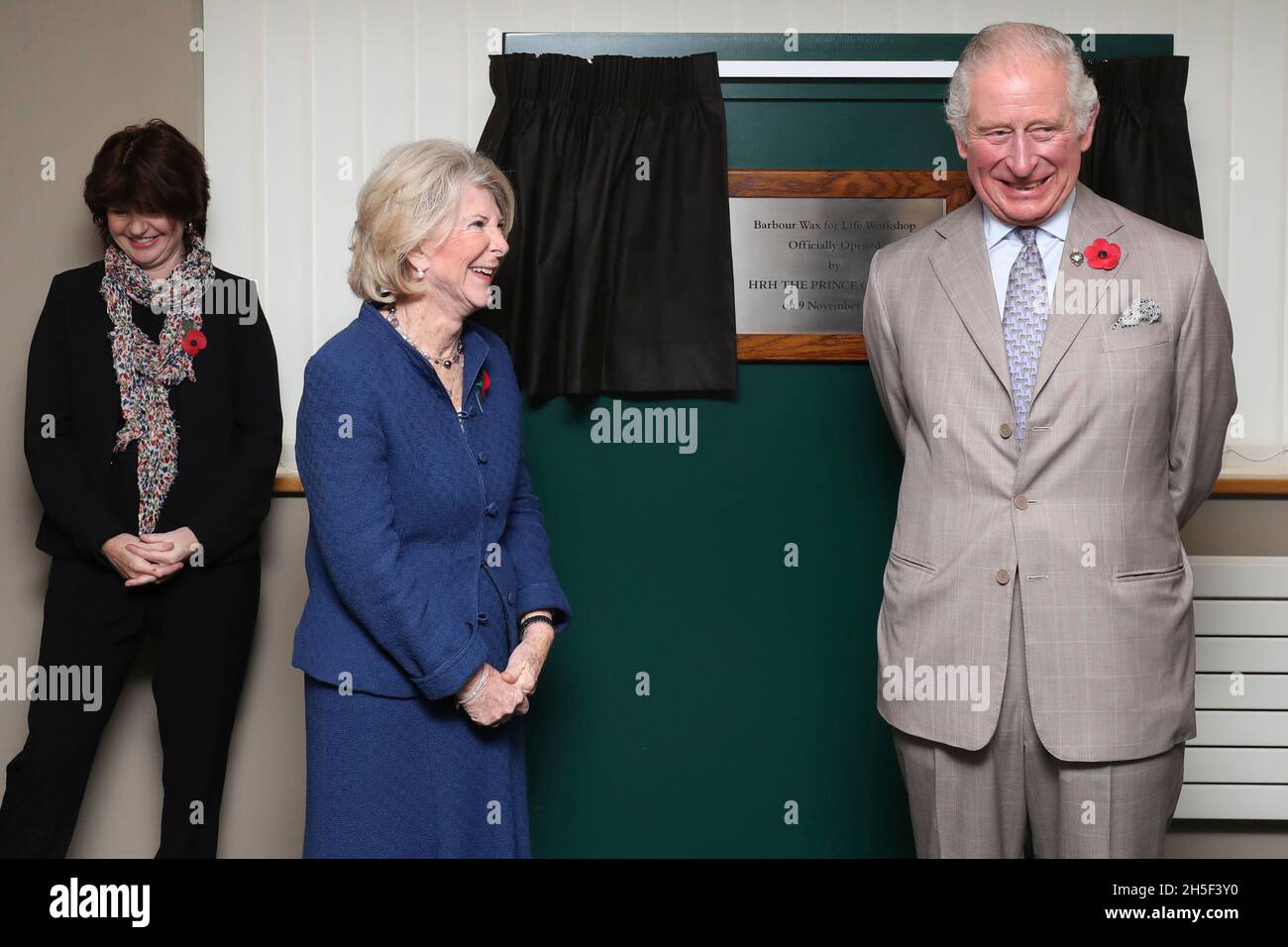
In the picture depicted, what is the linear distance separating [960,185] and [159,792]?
2472 mm

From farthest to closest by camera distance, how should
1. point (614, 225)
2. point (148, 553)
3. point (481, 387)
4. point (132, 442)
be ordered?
point (614, 225)
point (132, 442)
point (148, 553)
point (481, 387)

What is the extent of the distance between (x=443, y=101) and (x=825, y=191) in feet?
3.23

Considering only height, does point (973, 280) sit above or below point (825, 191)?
below

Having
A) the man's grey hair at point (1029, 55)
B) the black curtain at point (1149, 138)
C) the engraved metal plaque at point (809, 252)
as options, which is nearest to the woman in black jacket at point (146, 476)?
the engraved metal plaque at point (809, 252)

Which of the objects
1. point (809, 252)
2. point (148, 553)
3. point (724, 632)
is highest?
point (809, 252)

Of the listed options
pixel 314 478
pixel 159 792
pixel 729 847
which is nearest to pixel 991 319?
pixel 314 478

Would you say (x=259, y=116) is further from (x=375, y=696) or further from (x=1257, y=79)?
(x=1257, y=79)

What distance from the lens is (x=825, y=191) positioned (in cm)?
270

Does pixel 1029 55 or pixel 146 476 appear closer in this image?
pixel 1029 55

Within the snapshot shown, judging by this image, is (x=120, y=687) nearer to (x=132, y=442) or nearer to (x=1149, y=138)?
(x=132, y=442)

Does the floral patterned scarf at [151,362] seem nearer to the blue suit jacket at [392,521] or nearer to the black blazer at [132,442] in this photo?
the black blazer at [132,442]

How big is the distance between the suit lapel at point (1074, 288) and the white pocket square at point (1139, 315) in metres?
0.05

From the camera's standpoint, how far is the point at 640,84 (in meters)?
2.65

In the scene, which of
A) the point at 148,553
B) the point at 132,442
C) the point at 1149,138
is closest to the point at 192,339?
the point at 132,442
